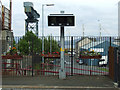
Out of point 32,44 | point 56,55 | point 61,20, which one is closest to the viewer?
point 61,20

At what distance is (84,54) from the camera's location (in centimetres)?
996

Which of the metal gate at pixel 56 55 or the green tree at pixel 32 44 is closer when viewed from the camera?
the metal gate at pixel 56 55

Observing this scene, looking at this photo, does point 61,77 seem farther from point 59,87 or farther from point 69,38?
point 69,38

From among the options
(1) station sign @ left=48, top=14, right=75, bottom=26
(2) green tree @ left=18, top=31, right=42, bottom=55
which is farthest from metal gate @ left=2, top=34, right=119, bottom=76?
(1) station sign @ left=48, top=14, right=75, bottom=26

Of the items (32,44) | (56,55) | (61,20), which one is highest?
(61,20)

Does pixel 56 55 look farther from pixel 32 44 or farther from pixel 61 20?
pixel 61 20

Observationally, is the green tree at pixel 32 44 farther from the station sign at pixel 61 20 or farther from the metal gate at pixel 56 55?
the station sign at pixel 61 20

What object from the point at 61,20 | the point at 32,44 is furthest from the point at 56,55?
the point at 61,20

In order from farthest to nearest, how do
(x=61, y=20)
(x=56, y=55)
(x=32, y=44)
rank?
(x=56, y=55) → (x=32, y=44) → (x=61, y=20)

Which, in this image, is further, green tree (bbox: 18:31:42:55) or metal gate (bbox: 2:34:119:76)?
green tree (bbox: 18:31:42:55)

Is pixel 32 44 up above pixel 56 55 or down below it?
above

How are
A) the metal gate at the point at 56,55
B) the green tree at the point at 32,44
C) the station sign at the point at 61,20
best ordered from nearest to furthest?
the station sign at the point at 61,20 < the metal gate at the point at 56,55 < the green tree at the point at 32,44

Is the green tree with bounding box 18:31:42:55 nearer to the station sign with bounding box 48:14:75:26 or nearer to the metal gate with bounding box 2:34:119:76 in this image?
the metal gate with bounding box 2:34:119:76

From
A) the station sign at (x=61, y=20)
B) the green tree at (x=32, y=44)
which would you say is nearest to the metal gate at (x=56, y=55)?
the green tree at (x=32, y=44)
